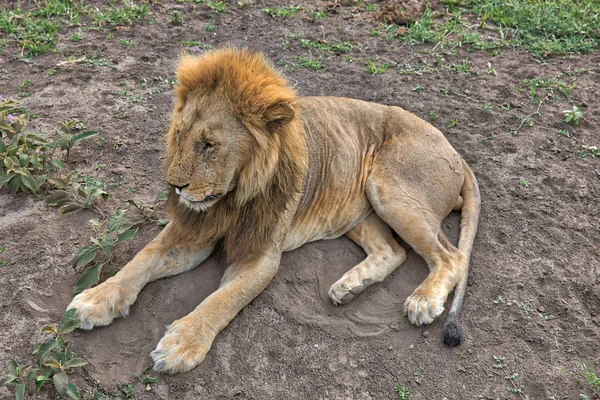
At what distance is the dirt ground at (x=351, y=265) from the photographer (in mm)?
3029

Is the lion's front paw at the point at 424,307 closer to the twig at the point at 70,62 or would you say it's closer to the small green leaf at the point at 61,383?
the small green leaf at the point at 61,383

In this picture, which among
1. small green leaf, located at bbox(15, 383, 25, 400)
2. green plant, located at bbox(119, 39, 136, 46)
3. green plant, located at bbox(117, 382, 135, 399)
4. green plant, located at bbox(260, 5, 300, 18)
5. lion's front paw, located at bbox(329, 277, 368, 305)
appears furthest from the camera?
green plant, located at bbox(260, 5, 300, 18)

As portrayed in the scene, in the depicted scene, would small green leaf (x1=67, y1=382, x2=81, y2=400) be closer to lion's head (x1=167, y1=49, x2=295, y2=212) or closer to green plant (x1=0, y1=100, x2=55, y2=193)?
lion's head (x1=167, y1=49, x2=295, y2=212)

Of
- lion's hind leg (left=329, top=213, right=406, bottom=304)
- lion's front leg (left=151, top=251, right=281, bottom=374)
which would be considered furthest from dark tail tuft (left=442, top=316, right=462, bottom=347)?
lion's front leg (left=151, top=251, right=281, bottom=374)

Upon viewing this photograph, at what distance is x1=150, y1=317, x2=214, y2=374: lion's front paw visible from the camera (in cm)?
291

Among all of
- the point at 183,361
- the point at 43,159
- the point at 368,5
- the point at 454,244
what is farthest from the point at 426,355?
the point at 368,5

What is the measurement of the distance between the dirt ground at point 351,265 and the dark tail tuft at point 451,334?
45 millimetres

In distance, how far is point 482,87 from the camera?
217 inches

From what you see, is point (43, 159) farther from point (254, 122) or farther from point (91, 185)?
point (254, 122)

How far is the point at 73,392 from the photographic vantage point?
2.65 metres

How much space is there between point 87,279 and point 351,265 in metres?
1.54

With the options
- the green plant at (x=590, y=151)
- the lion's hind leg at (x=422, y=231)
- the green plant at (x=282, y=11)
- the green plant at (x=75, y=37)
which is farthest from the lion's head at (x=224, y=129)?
the green plant at (x=282, y=11)

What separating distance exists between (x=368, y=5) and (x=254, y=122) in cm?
450

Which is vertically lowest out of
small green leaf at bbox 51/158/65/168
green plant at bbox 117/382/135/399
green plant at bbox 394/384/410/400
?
green plant at bbox 117/382/135/399
